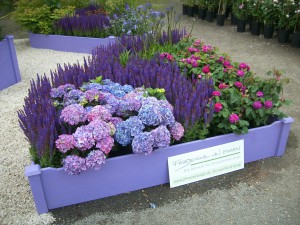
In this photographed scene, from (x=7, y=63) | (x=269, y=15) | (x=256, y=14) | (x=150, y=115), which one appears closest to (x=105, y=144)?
(x=150, y=115)

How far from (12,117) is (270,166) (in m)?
2.70

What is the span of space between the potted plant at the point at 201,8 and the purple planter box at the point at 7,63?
4.50 m

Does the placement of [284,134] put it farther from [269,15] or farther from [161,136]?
[269,15]

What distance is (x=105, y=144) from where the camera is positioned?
225cm

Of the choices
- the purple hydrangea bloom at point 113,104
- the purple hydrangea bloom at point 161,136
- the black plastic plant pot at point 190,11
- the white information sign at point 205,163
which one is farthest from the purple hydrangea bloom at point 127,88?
the black plastic plant pot at point 190,11

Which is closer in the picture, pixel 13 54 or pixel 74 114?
pixel 74 114

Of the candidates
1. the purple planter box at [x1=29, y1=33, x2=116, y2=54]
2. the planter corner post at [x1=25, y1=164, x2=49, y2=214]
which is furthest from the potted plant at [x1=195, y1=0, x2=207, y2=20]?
the planter corner post at [x1=25, y1=164, x2=49, y2=214]

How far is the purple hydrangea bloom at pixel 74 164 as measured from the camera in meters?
2.17

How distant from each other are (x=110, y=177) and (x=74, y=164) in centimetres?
35

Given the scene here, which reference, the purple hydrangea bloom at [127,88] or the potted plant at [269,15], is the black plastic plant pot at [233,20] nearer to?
the potted plant at [269,15]

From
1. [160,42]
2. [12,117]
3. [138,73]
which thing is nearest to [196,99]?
[138,73]

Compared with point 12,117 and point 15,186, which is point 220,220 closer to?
point 15,186

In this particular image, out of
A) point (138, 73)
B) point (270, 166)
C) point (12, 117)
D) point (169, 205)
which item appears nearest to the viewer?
point (169, 205)

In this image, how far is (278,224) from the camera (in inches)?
88.4
